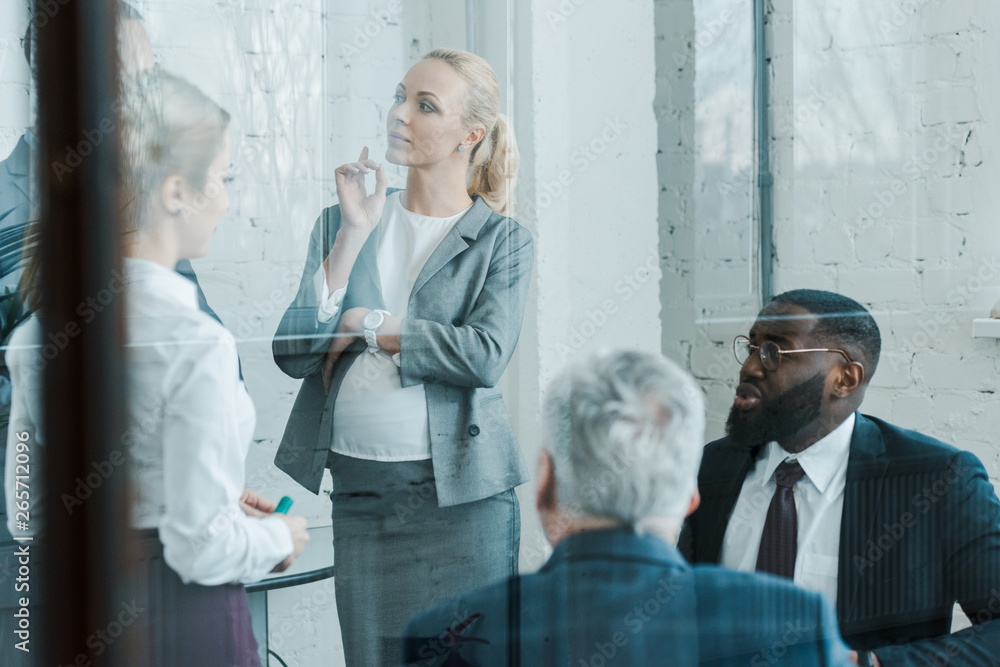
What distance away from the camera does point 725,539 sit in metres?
1.31

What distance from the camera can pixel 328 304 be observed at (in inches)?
44.8

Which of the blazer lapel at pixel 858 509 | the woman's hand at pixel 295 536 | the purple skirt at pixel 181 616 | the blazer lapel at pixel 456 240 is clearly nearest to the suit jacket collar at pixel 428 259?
the blazer lapel at pixel 456 240

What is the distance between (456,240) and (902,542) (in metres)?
0.84

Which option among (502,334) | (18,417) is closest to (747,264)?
(502,334)

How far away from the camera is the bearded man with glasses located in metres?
1.31

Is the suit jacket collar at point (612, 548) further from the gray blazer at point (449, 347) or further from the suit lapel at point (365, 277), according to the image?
the suit lapel at point (365, 277)

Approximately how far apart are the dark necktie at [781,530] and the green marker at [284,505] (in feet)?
2.35

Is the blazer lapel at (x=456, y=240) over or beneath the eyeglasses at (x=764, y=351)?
over

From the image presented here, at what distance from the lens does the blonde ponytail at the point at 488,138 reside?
1.17 meters

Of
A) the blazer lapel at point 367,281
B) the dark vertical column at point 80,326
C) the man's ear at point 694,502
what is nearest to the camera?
the dark vertical column at point 80,326

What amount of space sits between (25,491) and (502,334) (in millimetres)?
652

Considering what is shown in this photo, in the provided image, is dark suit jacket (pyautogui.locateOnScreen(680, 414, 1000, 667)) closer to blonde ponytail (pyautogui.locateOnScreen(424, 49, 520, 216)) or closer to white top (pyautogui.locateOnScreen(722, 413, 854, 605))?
white top (pyautogui.locateOnScreen(722, 413, 854, 605))

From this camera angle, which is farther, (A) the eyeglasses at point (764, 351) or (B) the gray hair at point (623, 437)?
(A) the eyeglasses at point (764, 351)

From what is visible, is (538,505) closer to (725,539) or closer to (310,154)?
(725,539)
